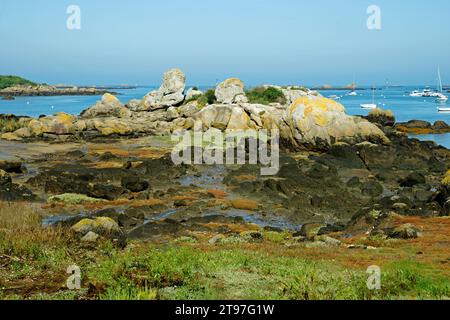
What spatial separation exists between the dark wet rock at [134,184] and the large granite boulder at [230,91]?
34962 millimetres

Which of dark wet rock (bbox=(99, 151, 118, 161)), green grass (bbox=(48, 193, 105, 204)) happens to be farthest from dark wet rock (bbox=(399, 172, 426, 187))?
dark wet rock (bbox=(99, 151, 118, 161))

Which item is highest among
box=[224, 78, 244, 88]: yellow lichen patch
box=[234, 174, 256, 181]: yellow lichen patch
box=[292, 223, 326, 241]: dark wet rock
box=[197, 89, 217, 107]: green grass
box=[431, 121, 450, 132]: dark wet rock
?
box=[224, 78, 244, 88]: yellow lichen patch

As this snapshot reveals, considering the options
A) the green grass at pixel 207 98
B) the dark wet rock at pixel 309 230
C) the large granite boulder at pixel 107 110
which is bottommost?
the dark wet rock at pixel 309 230

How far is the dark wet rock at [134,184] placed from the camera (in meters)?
29.4

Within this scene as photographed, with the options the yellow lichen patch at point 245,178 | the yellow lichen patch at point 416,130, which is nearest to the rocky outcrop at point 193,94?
the yellow lichen patch at point 416,130

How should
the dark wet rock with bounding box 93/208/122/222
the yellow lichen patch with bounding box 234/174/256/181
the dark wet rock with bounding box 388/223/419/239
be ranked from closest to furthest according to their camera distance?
the dark wet rock with bounding box 388/223/419/239, the dark wet rock with bounding box 93/208/122/222, the yellow lichen patch with bounding box 234/174/256/181

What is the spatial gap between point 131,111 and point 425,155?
42.7 metres

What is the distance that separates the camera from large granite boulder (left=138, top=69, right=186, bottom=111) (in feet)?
233

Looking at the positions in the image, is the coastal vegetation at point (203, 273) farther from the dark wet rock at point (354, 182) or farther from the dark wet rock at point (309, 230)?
the dark wet rock at point (354, 182)

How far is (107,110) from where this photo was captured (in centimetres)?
6856

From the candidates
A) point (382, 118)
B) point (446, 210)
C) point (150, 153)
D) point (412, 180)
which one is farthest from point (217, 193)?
point (382, 118)

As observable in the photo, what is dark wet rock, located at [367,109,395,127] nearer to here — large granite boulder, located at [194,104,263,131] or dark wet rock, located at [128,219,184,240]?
large granite boulder, located at [194,104,263,131]

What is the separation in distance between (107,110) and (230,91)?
16.3m

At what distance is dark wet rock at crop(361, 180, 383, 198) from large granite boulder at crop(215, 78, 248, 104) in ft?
116
